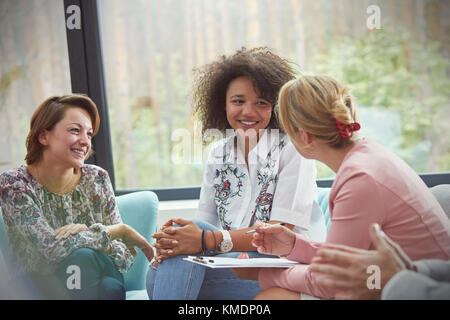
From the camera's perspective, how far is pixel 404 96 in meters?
2.74

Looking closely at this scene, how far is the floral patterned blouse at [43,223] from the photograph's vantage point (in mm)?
1495

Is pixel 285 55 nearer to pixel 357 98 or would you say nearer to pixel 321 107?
pixel 357 98

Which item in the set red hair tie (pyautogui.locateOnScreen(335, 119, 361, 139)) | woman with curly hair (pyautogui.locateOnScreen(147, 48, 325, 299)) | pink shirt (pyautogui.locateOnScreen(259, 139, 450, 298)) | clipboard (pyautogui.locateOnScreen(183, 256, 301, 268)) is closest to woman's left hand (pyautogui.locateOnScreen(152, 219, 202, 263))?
woman with curly hair (pyautogui.locateOnScreen(147, 48, 325, 299))

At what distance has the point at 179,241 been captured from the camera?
1.49m

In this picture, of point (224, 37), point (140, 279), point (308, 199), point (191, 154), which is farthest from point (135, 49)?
point (308, 199)

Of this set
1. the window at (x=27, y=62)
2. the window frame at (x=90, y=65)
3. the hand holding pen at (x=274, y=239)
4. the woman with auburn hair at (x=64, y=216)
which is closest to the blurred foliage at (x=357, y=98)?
the window frame at (x=90, y=65)

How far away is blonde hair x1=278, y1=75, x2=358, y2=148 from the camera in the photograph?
1208 millimetres

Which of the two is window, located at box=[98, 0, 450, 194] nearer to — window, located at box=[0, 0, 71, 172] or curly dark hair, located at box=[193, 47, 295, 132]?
window, located at box=[0, 0, 71, 172]

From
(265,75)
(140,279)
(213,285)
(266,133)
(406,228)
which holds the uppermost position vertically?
(265,75)

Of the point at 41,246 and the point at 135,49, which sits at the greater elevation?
the point at 135,49

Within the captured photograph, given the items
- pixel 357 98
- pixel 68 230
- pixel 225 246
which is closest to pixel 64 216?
pixel 68 230

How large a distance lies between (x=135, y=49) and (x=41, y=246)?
5.06 feet

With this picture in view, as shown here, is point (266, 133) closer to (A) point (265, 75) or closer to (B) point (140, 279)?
(A) point (265, 75)

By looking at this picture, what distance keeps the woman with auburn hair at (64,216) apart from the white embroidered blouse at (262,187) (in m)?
0.35
